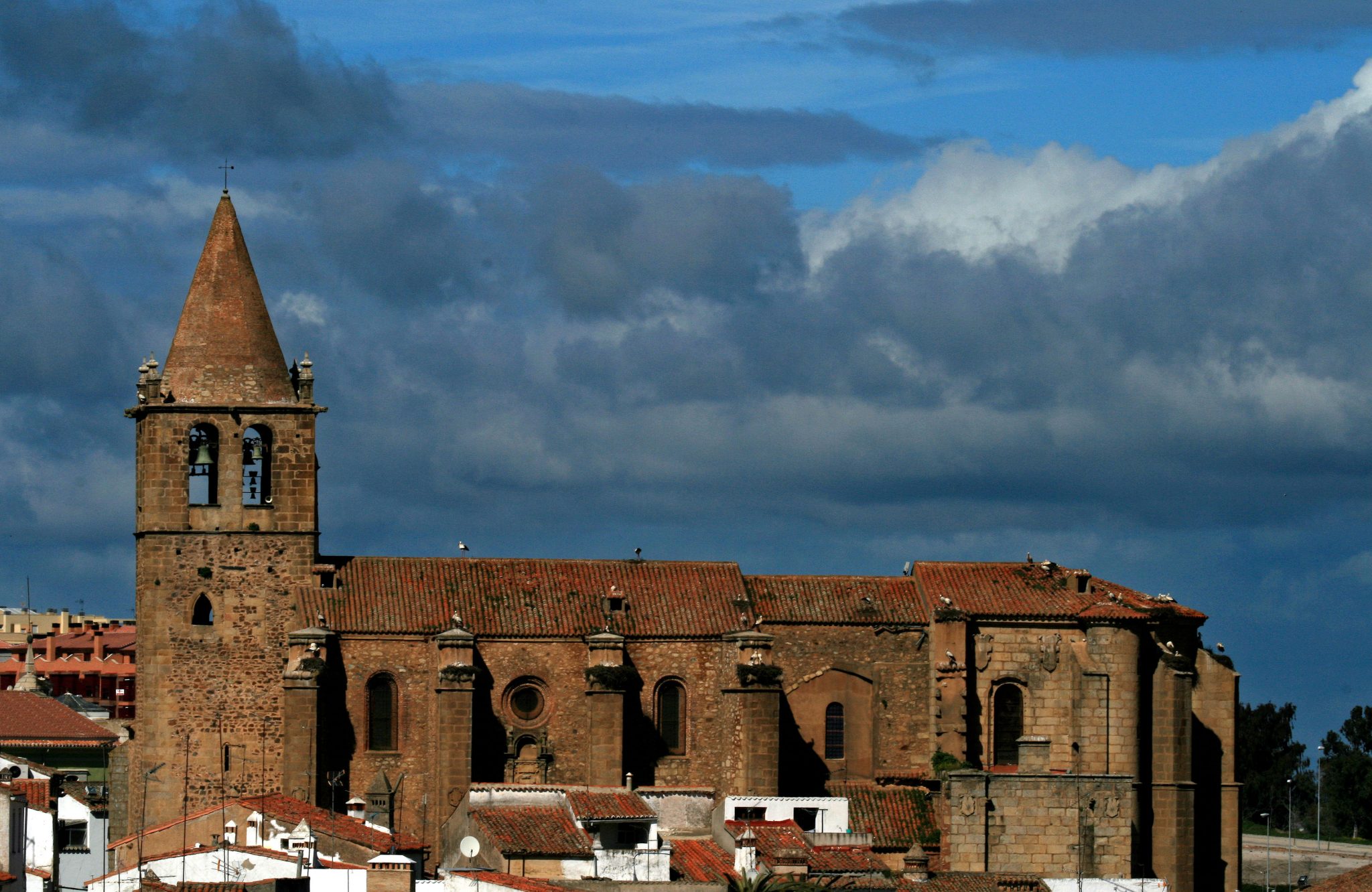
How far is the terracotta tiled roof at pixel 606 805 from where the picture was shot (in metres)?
60.8

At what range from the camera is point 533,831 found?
198 ft

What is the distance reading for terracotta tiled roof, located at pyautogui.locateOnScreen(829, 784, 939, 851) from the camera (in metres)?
65.5

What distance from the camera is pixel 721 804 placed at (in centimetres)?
6581

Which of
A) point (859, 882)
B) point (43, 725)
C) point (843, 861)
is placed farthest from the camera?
point (43, 725)

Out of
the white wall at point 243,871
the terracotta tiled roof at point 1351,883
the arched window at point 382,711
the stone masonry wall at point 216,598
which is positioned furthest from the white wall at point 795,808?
the white wall at point 243,871

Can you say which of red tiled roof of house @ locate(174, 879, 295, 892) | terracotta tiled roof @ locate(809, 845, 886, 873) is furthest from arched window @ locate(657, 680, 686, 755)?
red tiled roof of house @ locate(174, 879, 295, 892)

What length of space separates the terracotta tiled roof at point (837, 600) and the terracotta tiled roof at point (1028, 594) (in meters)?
0.53

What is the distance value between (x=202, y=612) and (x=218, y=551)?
151 cm

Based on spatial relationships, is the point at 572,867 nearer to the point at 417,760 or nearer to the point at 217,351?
the point at 417,760

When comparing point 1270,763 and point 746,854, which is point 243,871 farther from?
point 1270,763

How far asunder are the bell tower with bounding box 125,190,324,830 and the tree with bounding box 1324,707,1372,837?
2736 inches

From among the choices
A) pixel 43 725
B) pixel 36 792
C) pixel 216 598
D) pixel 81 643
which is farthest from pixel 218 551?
pixel 81 643

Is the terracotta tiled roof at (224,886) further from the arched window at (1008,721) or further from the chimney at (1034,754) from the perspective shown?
the arched window at (1008,721)

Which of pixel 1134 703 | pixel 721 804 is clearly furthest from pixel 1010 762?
pixel 721 804
